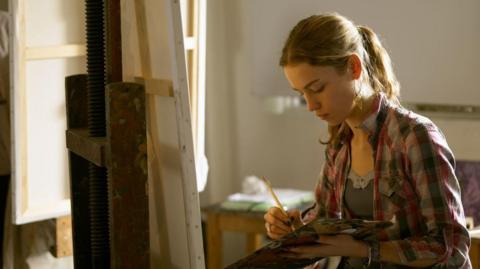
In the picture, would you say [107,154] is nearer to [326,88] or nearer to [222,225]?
[326,88]

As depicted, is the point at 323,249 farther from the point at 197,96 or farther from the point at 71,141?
the point at 197,96

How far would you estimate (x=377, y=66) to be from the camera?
187 centimetres

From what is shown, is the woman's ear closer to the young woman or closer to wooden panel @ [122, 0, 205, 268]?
the young woman

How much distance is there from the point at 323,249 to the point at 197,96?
1.35 meters

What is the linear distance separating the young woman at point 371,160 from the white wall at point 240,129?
1.71 m

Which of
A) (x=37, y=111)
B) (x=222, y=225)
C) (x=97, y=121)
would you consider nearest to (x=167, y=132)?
(x=97, y=121)

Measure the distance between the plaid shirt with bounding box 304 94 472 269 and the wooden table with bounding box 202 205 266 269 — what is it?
127cm

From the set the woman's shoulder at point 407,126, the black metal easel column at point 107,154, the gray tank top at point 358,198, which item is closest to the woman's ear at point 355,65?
the woman's shoulder at point 407,126

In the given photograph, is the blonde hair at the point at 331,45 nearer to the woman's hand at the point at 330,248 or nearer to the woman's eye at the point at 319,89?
the woman's eye at the point at 319,89

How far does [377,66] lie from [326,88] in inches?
7.6

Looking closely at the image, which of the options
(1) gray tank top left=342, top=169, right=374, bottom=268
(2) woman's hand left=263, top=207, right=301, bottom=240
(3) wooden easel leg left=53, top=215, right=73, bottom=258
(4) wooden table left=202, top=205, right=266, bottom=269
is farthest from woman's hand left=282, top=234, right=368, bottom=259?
(4) wooden table left=202, top=205, right=266, bottom=269

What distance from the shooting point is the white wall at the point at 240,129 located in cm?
372

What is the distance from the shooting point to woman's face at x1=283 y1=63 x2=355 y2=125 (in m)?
1.73

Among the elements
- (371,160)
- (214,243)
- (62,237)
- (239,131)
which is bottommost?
(214,243)
